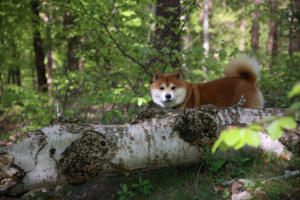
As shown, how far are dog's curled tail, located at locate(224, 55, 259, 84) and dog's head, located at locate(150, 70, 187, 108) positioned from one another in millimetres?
875

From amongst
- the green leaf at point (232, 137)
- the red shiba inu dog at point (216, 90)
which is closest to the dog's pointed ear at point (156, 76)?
the red shiba inu dog at point (216, 90)

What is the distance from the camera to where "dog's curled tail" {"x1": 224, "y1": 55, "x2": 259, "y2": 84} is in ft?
11.8

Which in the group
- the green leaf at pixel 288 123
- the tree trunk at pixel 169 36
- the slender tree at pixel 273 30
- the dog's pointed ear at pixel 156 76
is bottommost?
the green leaf at pixel 288 123

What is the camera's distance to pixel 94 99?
434 centimetres

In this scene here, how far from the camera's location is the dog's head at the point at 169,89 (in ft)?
11.9

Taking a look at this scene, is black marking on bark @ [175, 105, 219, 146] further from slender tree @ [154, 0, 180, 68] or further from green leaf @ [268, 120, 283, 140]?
green leaf @ [268, 120, 283, 140]

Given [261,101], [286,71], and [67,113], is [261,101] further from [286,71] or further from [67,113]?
[67,113]

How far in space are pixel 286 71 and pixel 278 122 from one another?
4161 mm

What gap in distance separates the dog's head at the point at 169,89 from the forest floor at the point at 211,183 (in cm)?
125

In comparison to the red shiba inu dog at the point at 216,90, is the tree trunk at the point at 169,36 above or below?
above

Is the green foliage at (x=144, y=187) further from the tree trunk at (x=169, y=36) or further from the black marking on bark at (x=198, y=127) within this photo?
the tree trunk at (x=169, y=36)

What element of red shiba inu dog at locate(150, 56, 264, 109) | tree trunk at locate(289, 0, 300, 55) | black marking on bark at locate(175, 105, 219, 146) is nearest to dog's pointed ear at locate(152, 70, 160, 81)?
red shiba inu dog at locate(150, 56, 264, 109)

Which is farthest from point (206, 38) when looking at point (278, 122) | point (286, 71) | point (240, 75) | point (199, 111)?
point (278, 122)

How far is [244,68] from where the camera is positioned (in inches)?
145
